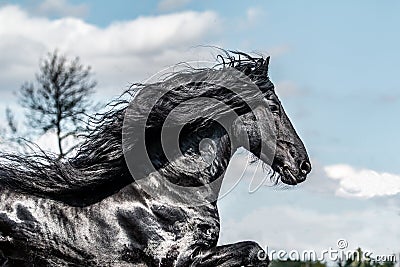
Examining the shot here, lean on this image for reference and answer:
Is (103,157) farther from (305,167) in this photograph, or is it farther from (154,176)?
(305,167)

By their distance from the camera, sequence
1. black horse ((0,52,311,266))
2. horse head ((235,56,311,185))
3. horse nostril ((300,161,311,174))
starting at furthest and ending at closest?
1. horse nostril ((300,161,311,174))
2. horse head ((235,56,311,185))
3. black horse ((0,52,311,266))

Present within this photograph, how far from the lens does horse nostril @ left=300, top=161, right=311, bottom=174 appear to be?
6730mm

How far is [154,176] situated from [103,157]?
392mm

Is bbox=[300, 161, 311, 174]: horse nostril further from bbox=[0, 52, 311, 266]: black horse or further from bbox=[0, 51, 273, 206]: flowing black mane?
bbox=[0, 51, 273, 206]: flowing black mane

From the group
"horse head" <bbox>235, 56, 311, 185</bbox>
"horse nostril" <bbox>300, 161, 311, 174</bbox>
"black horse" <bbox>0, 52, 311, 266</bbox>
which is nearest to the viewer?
"black horse" <bbox>0, 52, 311, 266</bbox>

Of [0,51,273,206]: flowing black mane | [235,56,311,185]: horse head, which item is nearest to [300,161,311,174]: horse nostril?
[235,56,311,185]: horse head

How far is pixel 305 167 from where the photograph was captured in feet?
22.1

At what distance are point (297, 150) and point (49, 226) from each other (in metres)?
1.85

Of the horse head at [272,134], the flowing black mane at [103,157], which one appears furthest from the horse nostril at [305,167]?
the flowing black mane at [103,157]

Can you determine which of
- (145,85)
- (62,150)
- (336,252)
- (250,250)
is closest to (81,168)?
(145,85)

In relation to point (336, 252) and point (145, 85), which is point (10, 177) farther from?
point (336, 252)

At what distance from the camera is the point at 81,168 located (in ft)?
20.9

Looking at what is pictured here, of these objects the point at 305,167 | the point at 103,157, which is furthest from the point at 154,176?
the point at 305,167

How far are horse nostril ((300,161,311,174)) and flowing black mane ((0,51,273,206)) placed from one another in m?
0.60
